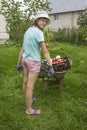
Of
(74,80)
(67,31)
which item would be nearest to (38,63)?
(74,80)

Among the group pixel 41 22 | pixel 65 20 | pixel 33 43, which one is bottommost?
pixel 65 20

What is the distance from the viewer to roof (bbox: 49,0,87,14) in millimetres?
39219

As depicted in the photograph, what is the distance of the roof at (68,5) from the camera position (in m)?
39.2

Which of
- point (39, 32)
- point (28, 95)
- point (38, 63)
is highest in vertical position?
point (39, 32)

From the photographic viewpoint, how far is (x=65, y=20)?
4194cm

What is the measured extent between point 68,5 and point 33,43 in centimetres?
3576

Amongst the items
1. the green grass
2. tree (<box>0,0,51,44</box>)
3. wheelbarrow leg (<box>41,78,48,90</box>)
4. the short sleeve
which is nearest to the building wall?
tree (<box>0,0,51,44</box>)

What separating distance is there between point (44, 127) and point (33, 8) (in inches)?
203

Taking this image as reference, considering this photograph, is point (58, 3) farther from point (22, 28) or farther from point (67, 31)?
point (22, 28)

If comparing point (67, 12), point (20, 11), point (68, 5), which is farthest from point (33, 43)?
point (68, 5)

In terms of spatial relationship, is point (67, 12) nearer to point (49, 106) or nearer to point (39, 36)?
point (49, 106)

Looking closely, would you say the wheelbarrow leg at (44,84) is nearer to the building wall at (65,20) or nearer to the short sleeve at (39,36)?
the short sleeve at (39,36)

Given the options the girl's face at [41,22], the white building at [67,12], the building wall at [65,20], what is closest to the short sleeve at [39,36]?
the girl's face at [41,22]

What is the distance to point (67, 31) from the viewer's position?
2766 cm
